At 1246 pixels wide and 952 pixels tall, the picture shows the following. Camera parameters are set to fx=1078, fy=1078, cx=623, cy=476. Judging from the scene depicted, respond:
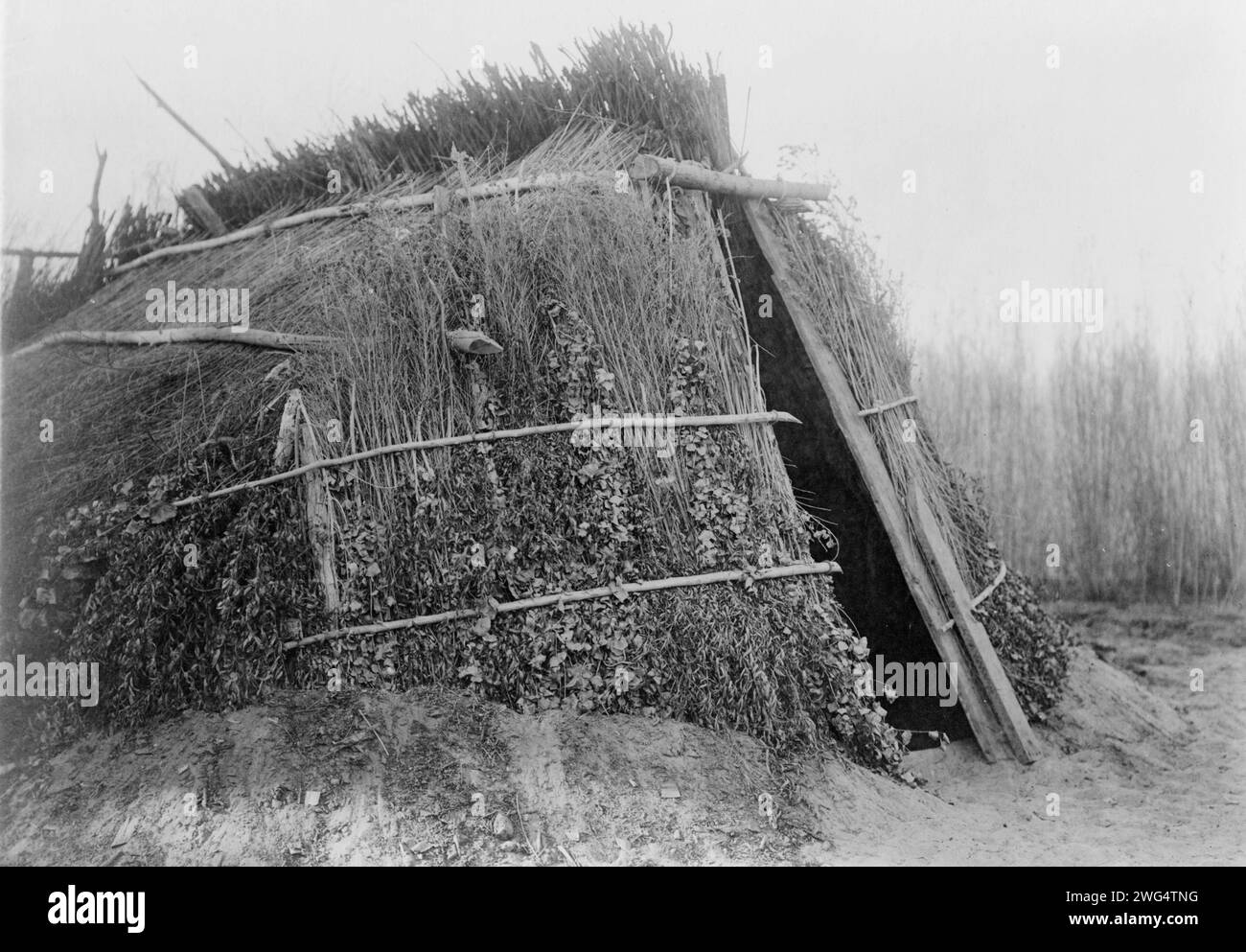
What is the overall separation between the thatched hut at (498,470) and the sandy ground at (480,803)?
0.13m

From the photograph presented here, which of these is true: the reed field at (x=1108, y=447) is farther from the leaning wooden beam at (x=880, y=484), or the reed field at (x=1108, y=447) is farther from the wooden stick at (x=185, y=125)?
the wooden stick at (x=185, y=125)

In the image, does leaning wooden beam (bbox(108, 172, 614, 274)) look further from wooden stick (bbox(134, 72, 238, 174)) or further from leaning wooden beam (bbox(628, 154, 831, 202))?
wooden stick (bbox(134, 72, 238, 174))

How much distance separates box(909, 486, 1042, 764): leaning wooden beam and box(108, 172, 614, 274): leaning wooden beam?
2.29 meters

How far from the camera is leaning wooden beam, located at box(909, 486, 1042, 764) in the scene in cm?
504

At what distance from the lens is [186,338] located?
4688 millimetres

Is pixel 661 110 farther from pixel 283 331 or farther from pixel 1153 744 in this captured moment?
pixel 1153 744

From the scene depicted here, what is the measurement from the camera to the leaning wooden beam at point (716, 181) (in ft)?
16.1

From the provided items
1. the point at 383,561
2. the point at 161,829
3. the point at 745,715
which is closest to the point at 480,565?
the point at 383,561

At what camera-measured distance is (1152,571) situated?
534 cm

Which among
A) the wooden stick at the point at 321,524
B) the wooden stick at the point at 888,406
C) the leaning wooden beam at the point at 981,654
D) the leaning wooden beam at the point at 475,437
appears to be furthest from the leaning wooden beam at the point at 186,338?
the leaning wooden beam at the point at 981,654

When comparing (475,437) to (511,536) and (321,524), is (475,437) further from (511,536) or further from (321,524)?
(321,524)

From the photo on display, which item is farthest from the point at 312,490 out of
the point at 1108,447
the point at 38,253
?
the point at 1108,447

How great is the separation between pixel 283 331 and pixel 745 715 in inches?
102
